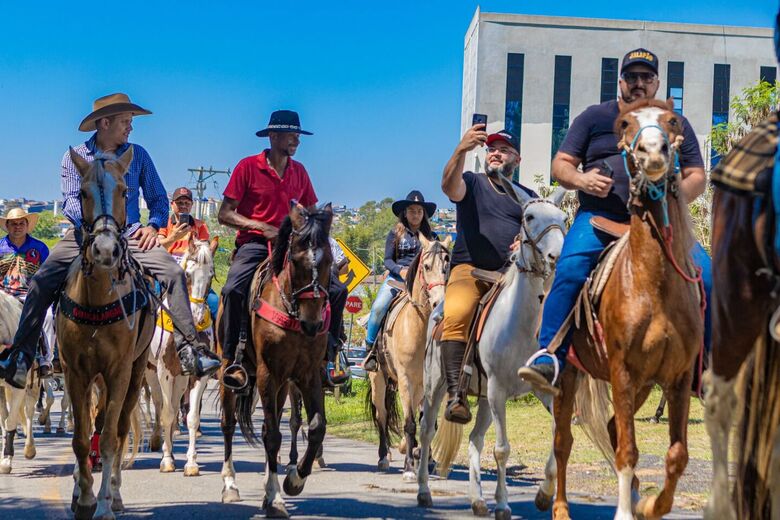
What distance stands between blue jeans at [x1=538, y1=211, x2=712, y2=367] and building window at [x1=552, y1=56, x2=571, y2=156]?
54769mm

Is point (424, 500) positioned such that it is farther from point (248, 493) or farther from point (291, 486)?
point (248, 493)

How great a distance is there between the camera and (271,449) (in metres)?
10.2

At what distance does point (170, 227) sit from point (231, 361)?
18.6 ft

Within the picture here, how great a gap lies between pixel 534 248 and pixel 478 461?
1982 millimetres

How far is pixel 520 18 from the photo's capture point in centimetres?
6166

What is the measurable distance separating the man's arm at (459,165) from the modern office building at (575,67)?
5083cm

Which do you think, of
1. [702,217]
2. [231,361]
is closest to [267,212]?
[231,361]

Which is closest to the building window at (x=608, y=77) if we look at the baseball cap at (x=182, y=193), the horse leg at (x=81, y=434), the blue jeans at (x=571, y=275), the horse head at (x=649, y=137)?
the baseball cap at (x=182, y=193)

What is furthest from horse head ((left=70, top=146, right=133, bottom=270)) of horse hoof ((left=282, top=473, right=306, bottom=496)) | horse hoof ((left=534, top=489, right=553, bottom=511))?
horse hoof ((left=534, top=489, right=553, bottom=511))

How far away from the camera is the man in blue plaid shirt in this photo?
9922 millimetres

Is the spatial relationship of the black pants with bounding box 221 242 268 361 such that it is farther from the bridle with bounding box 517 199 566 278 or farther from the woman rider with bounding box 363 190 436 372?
the woman rider with bounding box 363 190 436 372

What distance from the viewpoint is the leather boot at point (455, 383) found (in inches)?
412

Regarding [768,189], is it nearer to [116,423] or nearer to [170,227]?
[116,423]

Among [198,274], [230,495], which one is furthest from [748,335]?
[198,274]
